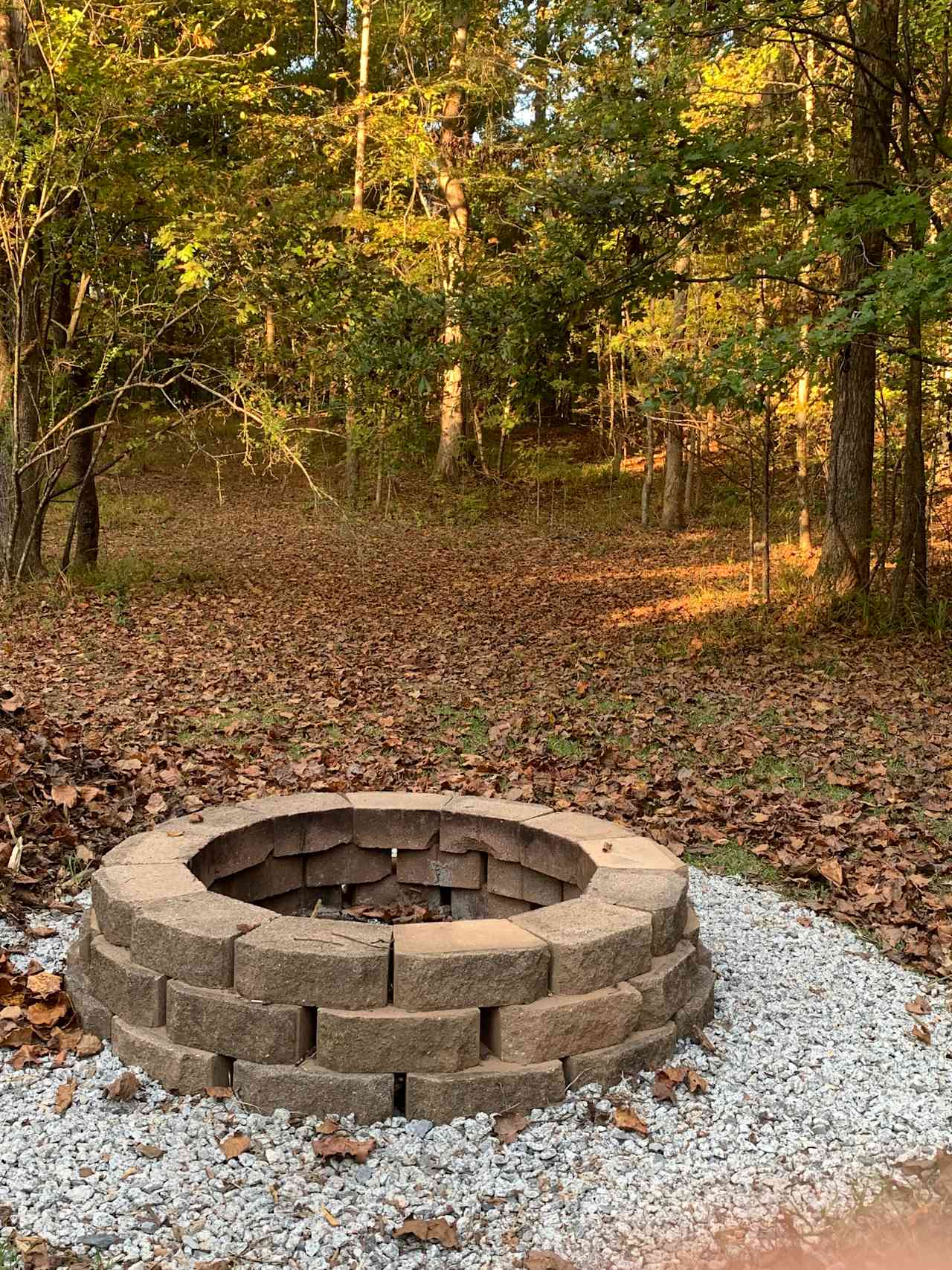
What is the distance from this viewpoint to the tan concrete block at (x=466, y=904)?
5.06m

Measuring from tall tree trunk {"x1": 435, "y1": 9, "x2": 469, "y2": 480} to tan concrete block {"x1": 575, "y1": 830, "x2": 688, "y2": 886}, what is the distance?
1420 centimetres

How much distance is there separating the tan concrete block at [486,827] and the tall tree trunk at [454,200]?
1381cm

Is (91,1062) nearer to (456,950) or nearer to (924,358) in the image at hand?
(456,950)

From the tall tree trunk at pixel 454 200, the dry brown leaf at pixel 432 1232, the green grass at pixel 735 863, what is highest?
the tall tree trunk at pixel 454 200

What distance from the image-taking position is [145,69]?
11148mm

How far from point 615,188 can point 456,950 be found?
782cm

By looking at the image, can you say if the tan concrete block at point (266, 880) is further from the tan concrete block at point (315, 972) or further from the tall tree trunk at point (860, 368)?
the tall tree trunk at point (860, 368)

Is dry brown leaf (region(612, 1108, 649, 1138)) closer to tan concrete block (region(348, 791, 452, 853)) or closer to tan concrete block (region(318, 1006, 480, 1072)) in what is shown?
tan concrete block (region(318, 1006, 480, 1072))

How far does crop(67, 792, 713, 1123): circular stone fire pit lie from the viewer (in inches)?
131

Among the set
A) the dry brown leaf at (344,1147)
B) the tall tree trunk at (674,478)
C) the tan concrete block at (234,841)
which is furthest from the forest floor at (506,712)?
the tall tree trunk at (674,478)

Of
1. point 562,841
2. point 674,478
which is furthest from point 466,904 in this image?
point 674,478

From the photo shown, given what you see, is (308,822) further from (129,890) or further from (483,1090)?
(483,1090)

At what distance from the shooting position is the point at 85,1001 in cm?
385

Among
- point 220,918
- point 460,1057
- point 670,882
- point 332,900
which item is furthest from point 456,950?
point 332,900
